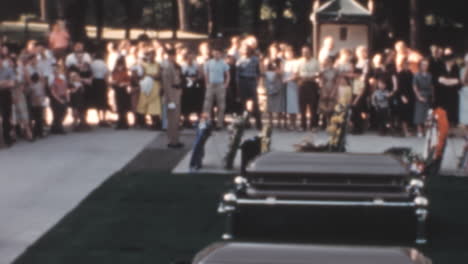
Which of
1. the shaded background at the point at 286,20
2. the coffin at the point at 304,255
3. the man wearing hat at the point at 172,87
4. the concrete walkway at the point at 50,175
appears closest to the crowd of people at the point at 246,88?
the concrete walkway at the point at 50,175

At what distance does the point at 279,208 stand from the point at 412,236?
126 cm

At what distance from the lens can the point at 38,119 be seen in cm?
2123

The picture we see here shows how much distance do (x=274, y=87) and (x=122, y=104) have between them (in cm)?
339

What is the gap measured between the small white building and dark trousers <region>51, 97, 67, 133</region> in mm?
7706

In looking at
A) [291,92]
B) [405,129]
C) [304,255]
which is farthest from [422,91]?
[304,255]

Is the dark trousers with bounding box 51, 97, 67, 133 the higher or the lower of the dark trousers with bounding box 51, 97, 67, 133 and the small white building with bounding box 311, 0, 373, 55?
the lower

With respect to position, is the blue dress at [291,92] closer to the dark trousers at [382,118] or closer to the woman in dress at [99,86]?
the dark trousers at [382,118]

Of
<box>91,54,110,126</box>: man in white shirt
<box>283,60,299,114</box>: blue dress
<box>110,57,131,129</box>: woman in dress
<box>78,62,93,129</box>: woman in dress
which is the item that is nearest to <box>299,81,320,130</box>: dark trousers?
<box>283,60,299,114</box>: blue dress

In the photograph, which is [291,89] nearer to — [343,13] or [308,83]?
[308,83]

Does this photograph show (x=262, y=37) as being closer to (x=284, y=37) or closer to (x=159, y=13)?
(x=284, y=37)

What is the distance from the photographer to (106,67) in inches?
923

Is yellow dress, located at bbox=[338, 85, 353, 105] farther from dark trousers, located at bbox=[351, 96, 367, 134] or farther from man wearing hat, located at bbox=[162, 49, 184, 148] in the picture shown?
man wearing hat, located at bbox=[162, 49, 184, 148]

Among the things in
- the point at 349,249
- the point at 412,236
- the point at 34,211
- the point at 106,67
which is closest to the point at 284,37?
the point at 106,67

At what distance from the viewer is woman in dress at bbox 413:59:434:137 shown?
2161 cm
